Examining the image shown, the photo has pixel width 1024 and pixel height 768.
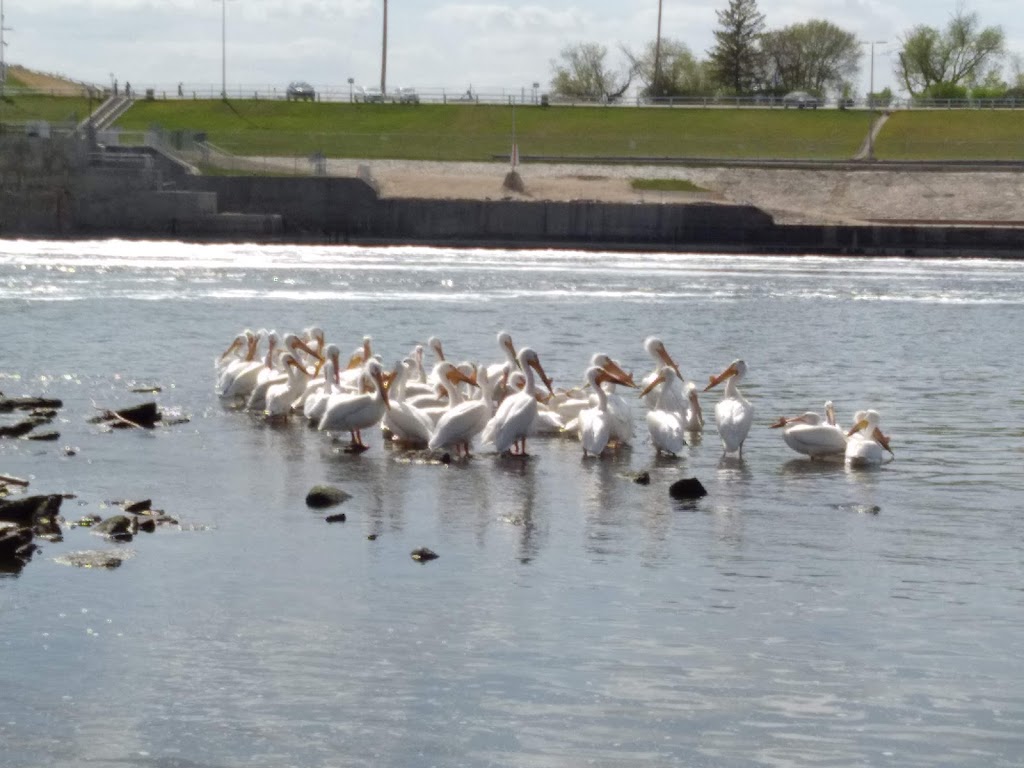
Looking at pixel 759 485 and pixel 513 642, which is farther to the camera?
pixel 759 485

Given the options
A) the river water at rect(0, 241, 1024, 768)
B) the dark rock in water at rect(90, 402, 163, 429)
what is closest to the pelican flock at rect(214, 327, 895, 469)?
the river water at rect(0, 241, 1024, 768)

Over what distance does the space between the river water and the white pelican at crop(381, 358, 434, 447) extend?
45 cm

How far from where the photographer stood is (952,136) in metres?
94.9

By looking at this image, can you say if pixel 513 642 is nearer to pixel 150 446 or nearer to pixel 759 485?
pixel 759 485

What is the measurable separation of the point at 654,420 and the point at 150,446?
4816mm

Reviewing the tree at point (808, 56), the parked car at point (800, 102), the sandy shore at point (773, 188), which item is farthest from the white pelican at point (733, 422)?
the tree at point (808, 56)

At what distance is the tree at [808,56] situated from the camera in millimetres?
131750

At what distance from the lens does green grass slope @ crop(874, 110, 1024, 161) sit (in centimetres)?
8781

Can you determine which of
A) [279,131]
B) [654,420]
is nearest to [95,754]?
[654,420]

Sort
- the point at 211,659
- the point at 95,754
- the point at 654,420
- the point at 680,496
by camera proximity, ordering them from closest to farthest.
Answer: the point at 95,754 → the point at 211,659 → the point at 680,496 → the point at 654,420

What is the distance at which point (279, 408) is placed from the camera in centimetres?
1927

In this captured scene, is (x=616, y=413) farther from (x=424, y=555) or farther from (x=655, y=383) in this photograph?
(x=424, y=555)

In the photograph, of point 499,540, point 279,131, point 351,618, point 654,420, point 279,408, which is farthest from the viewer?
point 279,131

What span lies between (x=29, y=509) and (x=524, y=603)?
13.1ft
